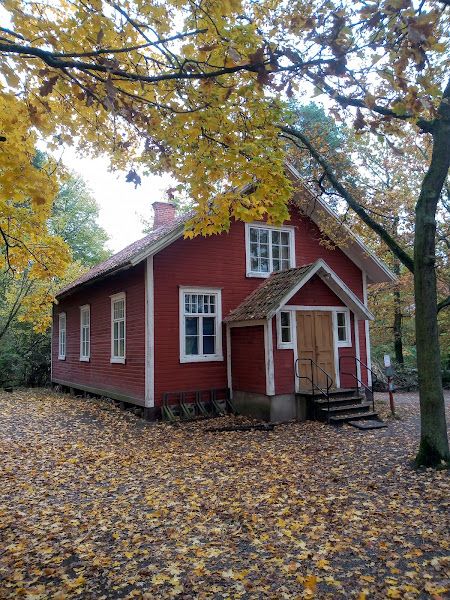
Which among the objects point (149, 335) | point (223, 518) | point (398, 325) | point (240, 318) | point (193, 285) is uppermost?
point (193, 285)

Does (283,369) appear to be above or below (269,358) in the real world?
below

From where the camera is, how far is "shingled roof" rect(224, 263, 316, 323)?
11703 millimetres

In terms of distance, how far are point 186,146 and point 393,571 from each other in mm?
5081

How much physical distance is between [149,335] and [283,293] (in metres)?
3.77

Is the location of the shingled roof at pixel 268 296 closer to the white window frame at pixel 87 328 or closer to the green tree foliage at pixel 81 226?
the white window frame at pixel 87 328

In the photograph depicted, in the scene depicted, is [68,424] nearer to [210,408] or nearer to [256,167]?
[210,408]

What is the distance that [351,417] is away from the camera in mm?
11320

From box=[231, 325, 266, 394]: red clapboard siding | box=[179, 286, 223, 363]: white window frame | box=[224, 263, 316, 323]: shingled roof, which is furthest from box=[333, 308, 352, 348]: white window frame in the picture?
box=[179, 286, 223, 363]: white window frame

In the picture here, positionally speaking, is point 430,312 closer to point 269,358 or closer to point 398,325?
point 269,358

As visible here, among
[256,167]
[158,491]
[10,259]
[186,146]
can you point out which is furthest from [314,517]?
[10,259]

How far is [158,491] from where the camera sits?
6453 millimetres

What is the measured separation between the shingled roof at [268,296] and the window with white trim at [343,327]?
1998 mm

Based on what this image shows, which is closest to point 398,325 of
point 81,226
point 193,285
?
point 193,285

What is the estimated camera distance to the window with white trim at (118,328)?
1405 centimetres
